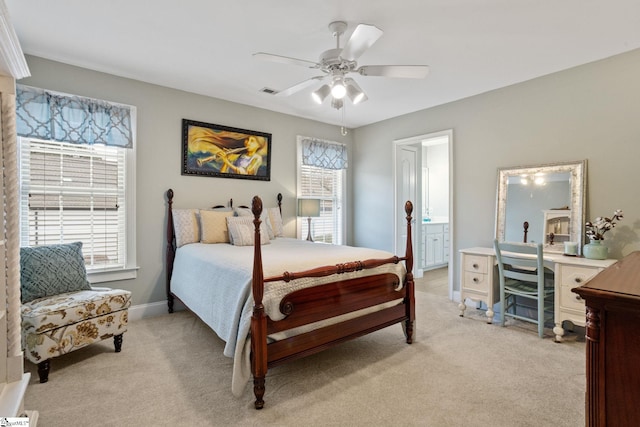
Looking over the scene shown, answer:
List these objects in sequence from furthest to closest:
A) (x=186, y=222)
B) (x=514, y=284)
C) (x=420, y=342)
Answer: (x=186, y=222) → (x=514, y=284) → (x=420, y=342)

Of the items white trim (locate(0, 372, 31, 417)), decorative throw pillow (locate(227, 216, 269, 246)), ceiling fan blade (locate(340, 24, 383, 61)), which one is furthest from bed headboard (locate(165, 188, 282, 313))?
ceiling fan blade (locate(340, 24, 383, 61))

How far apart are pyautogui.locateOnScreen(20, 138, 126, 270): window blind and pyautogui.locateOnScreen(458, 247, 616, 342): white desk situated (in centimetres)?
374

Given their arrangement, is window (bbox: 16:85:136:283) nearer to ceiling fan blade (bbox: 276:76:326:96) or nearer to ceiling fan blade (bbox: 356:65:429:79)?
ceiling fan blade (bbox: 276:76:326:96)

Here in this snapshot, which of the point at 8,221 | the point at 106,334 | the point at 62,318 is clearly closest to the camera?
the point at 8,221

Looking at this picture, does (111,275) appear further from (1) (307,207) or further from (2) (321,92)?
(2) (321,92)

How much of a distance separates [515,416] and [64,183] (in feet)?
13.2

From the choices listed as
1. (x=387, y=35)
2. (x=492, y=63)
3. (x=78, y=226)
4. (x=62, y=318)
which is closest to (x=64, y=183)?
(x=78, y=226)

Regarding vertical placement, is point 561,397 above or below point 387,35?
below

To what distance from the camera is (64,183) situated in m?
3.04

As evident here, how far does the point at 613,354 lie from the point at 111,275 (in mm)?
3843

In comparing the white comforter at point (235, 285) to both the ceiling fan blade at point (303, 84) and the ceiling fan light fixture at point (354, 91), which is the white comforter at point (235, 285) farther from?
the ceiling fan blade at point (303, 84)

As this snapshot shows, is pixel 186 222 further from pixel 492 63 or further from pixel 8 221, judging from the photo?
pixel 492 63

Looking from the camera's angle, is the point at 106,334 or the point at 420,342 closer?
the point at 106,334

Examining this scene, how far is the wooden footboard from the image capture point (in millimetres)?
1866
